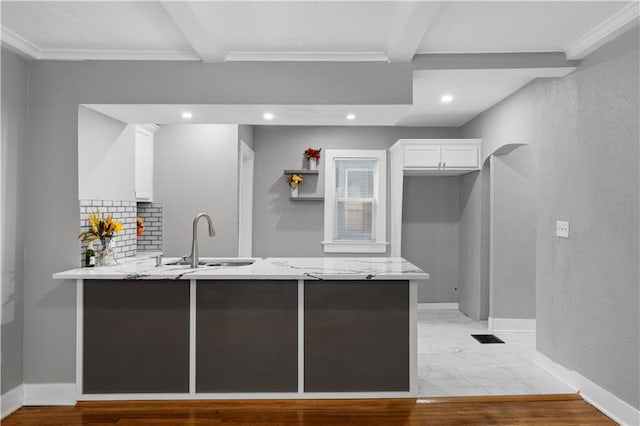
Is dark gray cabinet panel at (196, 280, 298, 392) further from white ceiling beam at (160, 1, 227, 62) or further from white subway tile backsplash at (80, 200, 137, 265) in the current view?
white ceiling beam at (160, 1, 227, 62)

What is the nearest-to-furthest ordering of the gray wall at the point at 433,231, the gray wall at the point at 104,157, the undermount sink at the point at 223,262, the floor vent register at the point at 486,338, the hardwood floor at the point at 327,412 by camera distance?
the hardwood floor at the point at 327,412, the gray wall at the point at 104,157, the undermount sink at the point at 223,262, the floor vent register at the point at 486,338, the gray wall at the point at 433,231

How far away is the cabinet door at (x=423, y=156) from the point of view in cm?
499

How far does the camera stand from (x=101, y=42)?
2895 mm

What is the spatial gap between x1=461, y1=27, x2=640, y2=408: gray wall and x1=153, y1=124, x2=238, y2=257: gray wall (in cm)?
304

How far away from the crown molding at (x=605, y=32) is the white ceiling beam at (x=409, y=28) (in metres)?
1.12

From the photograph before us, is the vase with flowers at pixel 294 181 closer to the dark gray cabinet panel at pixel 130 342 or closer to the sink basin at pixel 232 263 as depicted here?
the sink basin at pixel 232 263

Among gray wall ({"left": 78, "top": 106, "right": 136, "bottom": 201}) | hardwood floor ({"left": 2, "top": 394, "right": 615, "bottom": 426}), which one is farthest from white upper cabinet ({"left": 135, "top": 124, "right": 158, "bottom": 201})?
hardwood floor ({"left": 2, "top": 394, "right": 615, "bottom": 426})

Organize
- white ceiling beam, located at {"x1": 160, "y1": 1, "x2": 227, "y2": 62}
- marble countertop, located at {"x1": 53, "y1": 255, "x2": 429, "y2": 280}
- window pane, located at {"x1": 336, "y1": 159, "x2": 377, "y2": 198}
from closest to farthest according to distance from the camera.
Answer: white ceiling beam, located at {"x1": 160, "y1": 1, "x2": 227, "y2": 62}
marble countertop, located at {"x1": 53, "y1": 255, "x2": 429, "y2": 280}
window pane, located at {"x1": 336, "y1": 159, "x2": 377, "y2": 198}

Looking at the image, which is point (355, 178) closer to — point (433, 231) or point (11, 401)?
point (433, 231)

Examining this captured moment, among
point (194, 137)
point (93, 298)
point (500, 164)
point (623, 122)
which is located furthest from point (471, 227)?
point (93, 298)

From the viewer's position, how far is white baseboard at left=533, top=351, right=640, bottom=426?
263 cm

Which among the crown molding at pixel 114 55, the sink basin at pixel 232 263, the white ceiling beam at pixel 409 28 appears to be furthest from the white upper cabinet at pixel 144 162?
the white ceiling beam at pixel 409 28

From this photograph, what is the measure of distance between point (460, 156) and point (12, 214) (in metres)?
4.38

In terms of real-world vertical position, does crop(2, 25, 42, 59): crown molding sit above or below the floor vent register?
above
